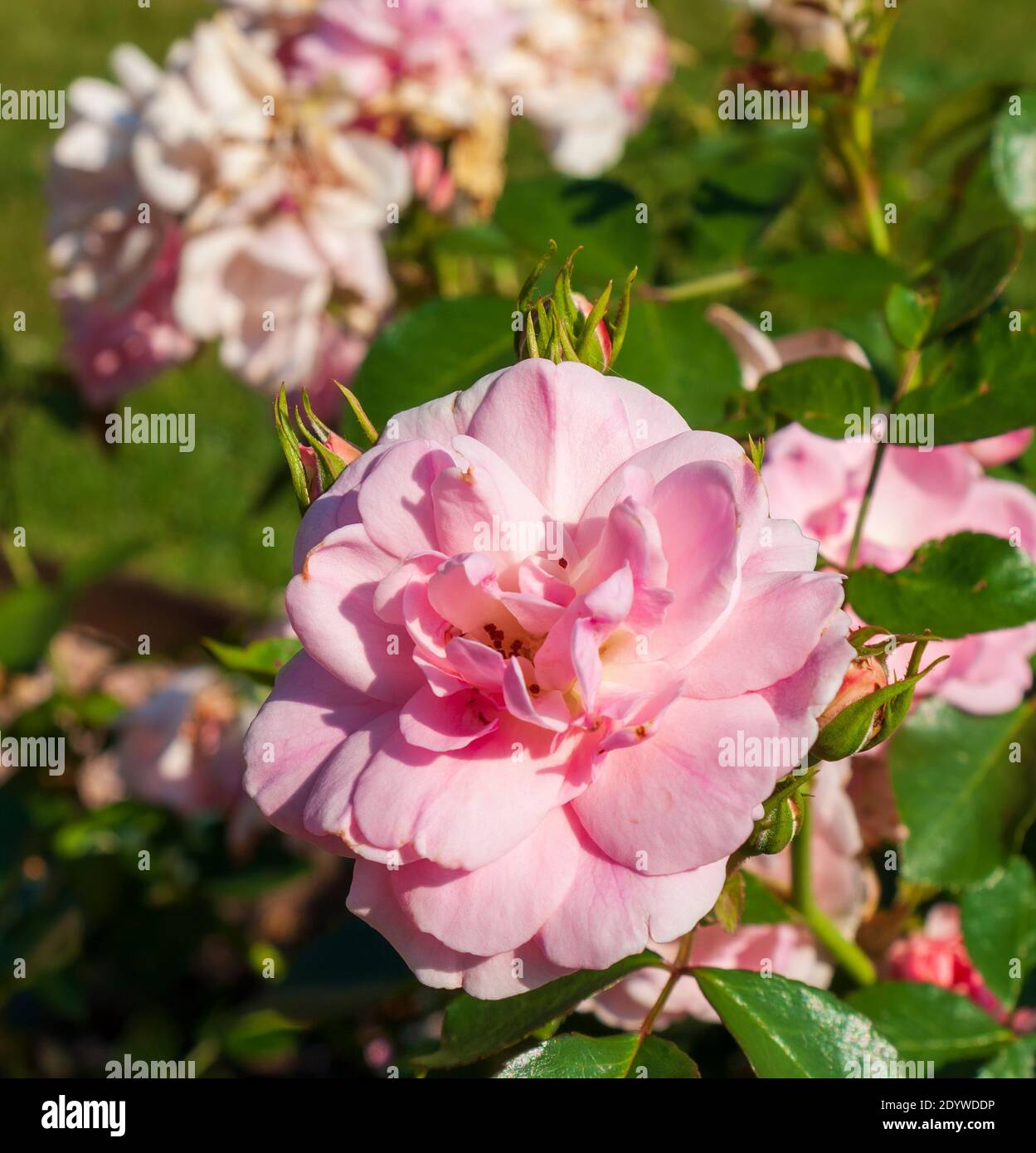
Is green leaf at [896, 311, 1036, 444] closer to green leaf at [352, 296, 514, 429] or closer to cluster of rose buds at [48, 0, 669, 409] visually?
green leaf at [352, 296, 514, 429]

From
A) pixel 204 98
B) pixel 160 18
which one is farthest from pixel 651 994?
pixel 160 18

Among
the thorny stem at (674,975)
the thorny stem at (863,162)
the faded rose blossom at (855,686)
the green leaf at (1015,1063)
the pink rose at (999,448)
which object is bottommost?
the green leaf at (1015,1063)

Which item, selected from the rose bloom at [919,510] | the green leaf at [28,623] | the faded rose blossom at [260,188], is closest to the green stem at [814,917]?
the rose bloom at [919,510]

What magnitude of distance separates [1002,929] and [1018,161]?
52 cm

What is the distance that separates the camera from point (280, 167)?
1.12 meters

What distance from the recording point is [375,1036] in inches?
52.1

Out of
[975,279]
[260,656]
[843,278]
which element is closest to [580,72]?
[843,278]

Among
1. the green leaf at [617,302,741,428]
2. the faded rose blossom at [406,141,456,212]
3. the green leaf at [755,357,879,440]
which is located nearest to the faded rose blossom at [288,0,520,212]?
the faded rose blossom at [406,141,456,212]

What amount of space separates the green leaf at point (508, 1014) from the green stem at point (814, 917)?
120 mm

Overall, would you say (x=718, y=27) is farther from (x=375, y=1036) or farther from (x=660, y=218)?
(x=375, y=1036)

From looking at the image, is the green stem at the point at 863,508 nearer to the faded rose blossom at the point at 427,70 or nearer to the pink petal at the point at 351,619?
the pink petal at the point at 351,619

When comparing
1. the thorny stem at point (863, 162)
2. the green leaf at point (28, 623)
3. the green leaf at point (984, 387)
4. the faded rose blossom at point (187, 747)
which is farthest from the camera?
the faded rose blossom at point (187, 747)

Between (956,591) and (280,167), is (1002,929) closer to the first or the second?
(956,591)

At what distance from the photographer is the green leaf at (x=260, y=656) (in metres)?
0.77
